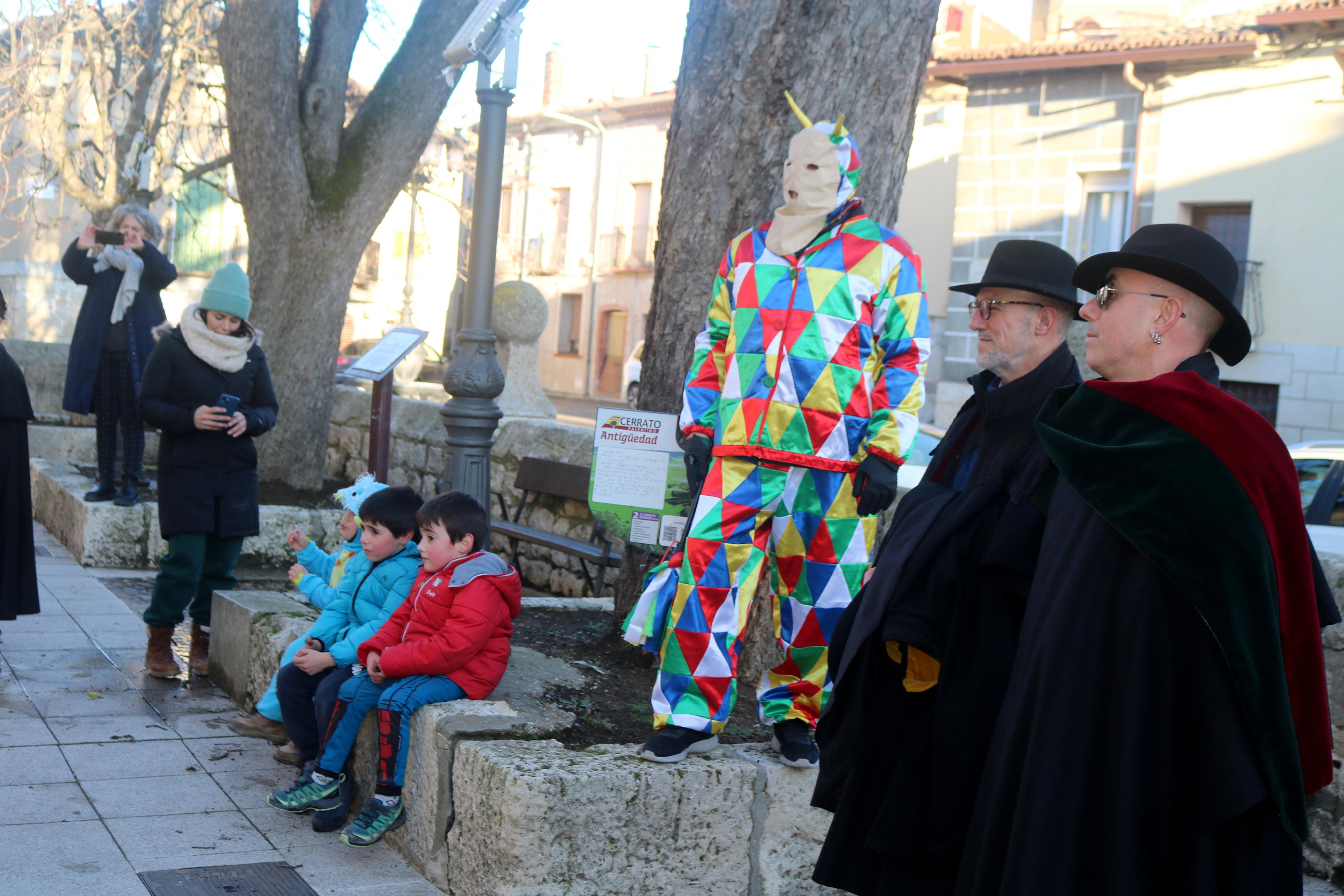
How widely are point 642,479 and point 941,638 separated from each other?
208 cm

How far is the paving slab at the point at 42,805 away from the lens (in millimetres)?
3670

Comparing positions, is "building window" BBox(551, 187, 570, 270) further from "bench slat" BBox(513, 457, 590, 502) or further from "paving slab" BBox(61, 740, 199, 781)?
"paving slab" BBox(61, 740, 199, 781)

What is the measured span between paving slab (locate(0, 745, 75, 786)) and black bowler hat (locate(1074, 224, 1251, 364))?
3.50 meters

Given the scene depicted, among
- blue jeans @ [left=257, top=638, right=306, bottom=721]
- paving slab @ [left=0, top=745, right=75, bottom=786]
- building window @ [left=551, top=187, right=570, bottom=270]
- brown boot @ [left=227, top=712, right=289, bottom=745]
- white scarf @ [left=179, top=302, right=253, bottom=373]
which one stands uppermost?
building window @ [left=551, top=187, right=570, bottom=270]

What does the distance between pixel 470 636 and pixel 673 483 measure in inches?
40.4

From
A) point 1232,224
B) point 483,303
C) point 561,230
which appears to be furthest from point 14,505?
point 561,230

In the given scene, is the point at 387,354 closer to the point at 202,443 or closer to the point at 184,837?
the point at 202,443

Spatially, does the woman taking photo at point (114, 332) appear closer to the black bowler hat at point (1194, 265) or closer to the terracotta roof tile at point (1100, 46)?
the black bowler hat at point (1194, 265)

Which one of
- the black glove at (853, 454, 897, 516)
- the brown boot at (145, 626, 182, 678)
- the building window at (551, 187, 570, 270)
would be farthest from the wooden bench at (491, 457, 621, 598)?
the building window at (551, 187, 570, 270)

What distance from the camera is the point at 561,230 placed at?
4225 cm

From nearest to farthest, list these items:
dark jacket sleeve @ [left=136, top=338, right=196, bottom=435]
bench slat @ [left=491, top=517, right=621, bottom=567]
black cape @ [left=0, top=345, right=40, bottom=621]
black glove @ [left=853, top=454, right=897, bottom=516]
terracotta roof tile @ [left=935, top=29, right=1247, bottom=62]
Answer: black glove @ [left=853, top=454, right=897, bottom=516], dark jacket sleeve @ [left=136, top=338, right=196, bottom=435], black cape @ [left=0, top=345, right=40, bottom=621], bench slat @ [left=491, top=517, right=621, bottom=567], terracotta roof tile @ [left=935, top=29, right=1247, bottom=62]

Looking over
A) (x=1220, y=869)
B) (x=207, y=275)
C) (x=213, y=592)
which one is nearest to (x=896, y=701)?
(x=1220, y=869)

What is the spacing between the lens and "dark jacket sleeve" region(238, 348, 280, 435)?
17.4 feet

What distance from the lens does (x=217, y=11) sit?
16234 mm
